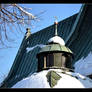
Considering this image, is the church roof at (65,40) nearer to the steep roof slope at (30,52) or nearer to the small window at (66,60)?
the steep roof slope at (30,52)

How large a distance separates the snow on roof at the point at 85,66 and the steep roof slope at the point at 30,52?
6.28 meters

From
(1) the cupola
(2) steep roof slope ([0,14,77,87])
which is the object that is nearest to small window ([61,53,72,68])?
(1) the cupola

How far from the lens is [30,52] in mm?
20141

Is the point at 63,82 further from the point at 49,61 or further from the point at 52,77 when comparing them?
the point at 49,61

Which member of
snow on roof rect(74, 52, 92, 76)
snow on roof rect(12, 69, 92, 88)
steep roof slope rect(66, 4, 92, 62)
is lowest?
snow on roof rect(12, 69, 92, 88)

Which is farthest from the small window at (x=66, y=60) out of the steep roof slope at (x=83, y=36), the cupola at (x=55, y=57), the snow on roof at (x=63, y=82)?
the snow on roof at (x=63, y=82)

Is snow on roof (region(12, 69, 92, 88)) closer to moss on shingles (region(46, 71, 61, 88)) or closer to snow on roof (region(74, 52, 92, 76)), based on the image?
moss on shingles (region(46, 71, 61, 88))

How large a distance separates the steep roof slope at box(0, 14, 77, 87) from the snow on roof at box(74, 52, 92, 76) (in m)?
6.28

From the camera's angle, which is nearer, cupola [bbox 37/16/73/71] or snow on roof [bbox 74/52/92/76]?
snow on roof [bbox 74/52/92/76]

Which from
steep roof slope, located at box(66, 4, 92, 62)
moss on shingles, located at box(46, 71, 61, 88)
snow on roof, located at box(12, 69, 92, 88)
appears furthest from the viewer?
steep roof slope, located at box(66, 4, 92, 62)

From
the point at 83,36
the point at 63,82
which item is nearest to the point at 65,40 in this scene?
the point at 83,36

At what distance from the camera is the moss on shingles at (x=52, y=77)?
7977 millimetres

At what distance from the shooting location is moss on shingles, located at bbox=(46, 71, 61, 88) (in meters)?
7.98

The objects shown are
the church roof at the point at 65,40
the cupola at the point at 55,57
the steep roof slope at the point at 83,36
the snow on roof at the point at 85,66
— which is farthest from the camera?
the church roof at the point at 65,40
